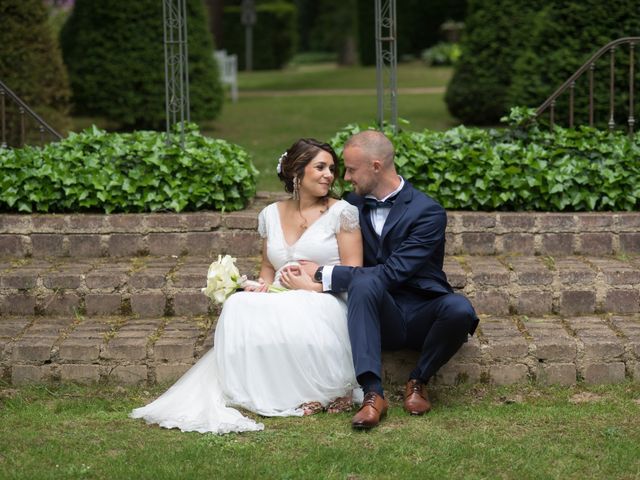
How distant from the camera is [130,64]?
12.7m

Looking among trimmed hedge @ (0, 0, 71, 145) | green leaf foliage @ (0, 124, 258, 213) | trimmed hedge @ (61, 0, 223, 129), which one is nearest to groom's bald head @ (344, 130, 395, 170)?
green leaf foliage @ (0, 124, 258, 213)

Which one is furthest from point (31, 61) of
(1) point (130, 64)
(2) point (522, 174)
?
(2) point (522, 174)

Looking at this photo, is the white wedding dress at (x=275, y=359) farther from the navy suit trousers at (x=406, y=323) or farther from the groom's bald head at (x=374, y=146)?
the groom's bald head at (x=374, y=146)

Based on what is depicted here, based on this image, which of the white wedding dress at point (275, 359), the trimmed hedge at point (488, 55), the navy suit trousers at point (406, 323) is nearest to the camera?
the navy suit trousers at point (406, 323)

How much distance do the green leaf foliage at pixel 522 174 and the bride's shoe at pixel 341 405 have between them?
2.06m

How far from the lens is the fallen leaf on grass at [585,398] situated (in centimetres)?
529

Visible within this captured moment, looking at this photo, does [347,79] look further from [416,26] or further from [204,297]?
[204,297]

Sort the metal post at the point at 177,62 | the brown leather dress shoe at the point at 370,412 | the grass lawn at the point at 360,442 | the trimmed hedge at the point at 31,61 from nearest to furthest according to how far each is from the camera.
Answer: the grass lawn at the point at 360,442
the brown leather dress shoe at the point at 370,412
the metal post at the point at 177,62
the trimmed hedge at the point at 31,61

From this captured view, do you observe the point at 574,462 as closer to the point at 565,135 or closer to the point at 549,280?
the point at 549,280

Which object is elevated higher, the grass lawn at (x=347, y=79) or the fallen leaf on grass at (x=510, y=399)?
the grass lawn at (x=347, y=79)

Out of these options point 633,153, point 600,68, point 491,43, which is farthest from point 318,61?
point 633,153

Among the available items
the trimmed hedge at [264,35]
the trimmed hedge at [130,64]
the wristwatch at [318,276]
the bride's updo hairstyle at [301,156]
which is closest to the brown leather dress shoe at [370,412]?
the wristwatch at [318,276]

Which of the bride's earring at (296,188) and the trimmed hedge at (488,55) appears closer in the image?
the bride's earring at (296,188)

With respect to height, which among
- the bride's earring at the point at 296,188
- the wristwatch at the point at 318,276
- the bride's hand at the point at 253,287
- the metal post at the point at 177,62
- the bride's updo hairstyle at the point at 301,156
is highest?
the metal post at the point at 177,62
